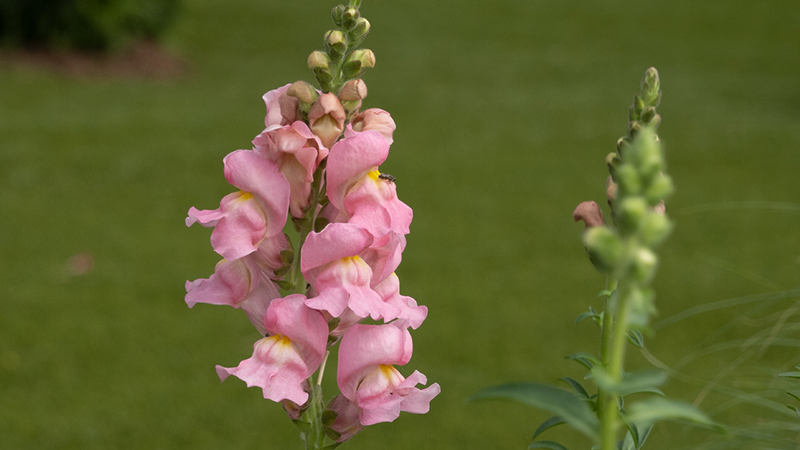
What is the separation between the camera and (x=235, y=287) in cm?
87

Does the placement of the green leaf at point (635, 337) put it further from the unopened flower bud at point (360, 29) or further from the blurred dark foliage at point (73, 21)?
the blurred dark foliage at point (73, 21)

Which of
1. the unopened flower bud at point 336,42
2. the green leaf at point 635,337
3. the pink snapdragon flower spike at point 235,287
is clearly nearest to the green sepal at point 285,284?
the pink snapdragon flower spike at point 235,287

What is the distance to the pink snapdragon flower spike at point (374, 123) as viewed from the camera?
869 millimetres

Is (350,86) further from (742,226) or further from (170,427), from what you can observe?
(742,226)

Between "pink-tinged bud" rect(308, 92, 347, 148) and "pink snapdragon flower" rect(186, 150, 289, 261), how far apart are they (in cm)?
6

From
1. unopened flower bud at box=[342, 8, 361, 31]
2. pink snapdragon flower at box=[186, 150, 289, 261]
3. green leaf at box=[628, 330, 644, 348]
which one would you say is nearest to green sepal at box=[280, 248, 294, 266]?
pink snapdragon flower at box=[186, 150, 289, 261]

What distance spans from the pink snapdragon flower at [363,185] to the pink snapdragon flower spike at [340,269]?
24 mm

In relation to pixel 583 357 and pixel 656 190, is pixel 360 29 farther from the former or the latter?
pixel 656 190

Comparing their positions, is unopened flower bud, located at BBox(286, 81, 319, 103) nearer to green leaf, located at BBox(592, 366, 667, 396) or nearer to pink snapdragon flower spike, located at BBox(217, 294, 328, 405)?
pink snapdragon flower spike, located at BBox(217, 294, 328, 405)

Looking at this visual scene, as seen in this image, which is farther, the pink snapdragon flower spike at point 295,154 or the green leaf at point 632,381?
the pink snapdragon flower spike at point 295,154

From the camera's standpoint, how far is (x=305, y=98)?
0.83 meters

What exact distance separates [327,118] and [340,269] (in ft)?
0.48

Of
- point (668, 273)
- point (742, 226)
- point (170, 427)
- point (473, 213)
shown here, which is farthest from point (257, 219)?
point (742, 226)

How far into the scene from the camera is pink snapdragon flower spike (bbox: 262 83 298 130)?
843 millimetres
